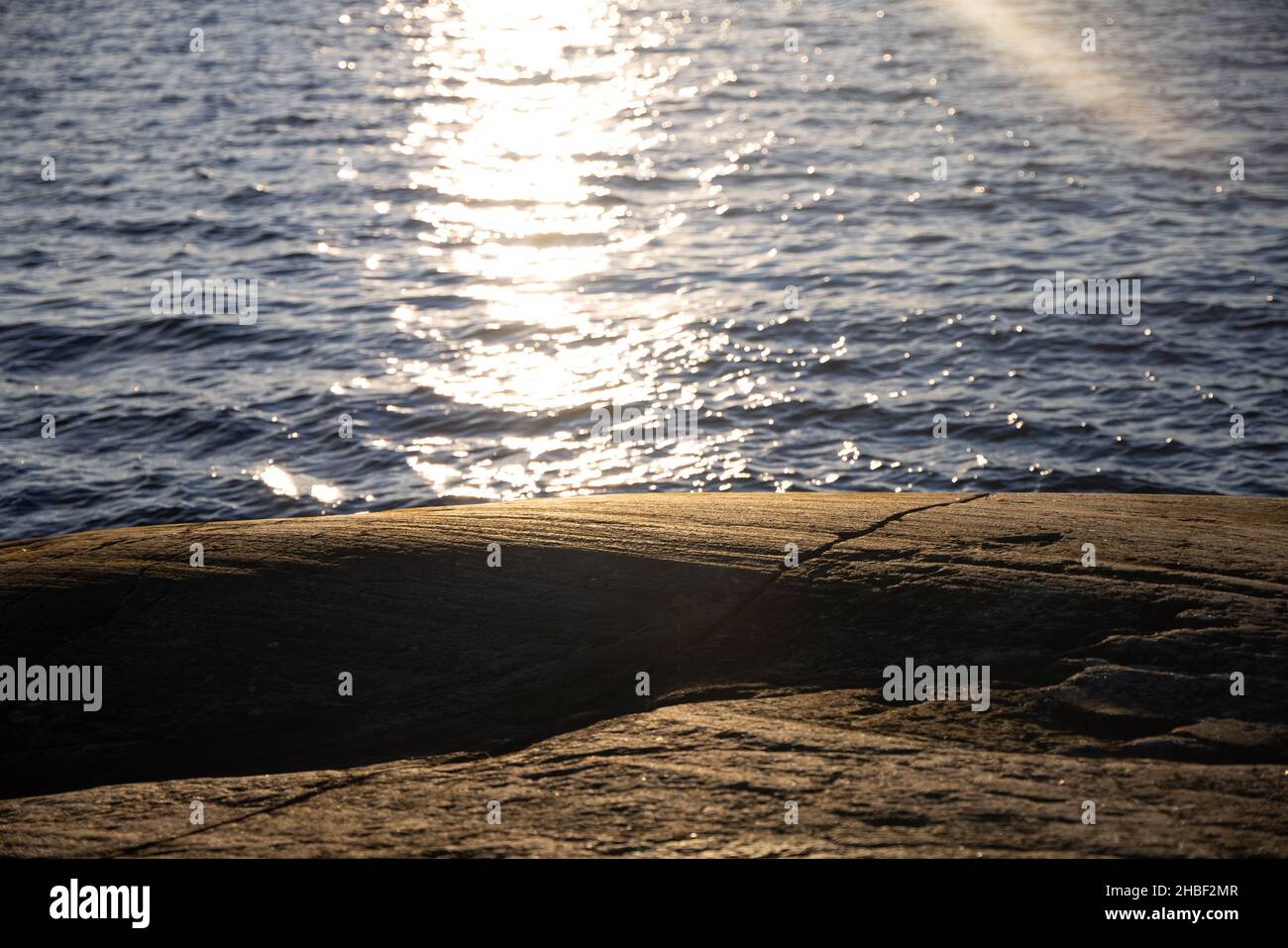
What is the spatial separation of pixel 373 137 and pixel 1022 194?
14.0m

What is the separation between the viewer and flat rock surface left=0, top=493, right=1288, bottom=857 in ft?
17.4

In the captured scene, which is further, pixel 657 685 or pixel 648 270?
pixel 648 270

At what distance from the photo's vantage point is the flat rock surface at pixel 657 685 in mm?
5293

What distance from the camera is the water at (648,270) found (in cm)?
1366

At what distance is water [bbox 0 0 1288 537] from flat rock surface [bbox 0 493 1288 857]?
496cm

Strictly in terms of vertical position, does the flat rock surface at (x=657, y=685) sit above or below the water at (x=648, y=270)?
below

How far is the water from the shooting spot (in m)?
13.7

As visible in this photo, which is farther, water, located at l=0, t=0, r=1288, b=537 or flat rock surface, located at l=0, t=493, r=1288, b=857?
water, located at l=0, t=0, r=1288, b=537

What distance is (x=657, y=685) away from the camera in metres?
6.54

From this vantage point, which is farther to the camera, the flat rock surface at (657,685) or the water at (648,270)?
the water at (648,270)

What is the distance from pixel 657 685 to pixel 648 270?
13549 millimetres

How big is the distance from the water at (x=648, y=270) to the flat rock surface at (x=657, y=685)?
4.96m

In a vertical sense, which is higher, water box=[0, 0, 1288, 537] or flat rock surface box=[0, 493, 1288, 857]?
water box=[0, 0, 1288, 537]
